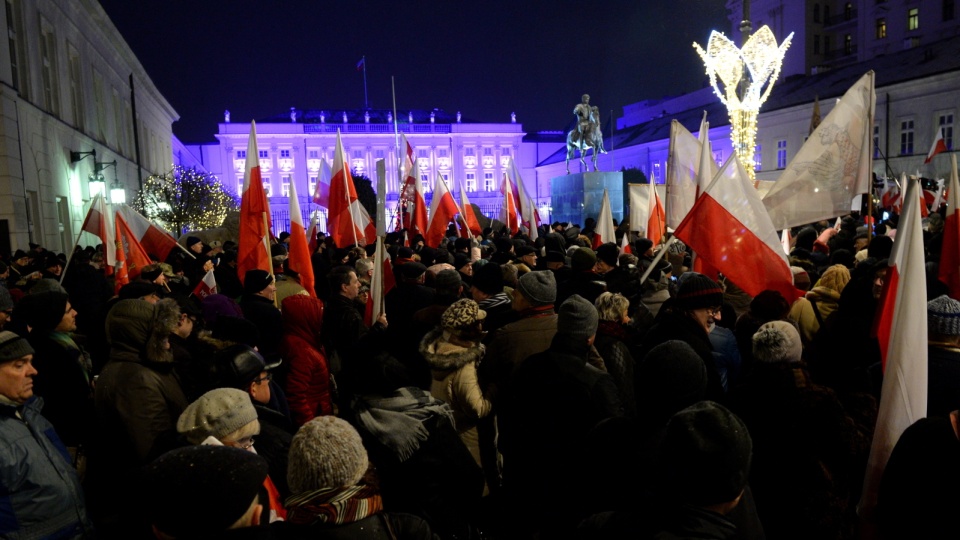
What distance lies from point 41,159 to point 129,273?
9.39 m

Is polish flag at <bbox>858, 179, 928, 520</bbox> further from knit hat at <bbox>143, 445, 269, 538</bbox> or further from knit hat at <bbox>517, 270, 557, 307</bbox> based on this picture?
knit hat at <bbox>143, 445, 269, 538</bbox>

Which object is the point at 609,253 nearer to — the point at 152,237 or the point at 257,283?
the point at 257,283

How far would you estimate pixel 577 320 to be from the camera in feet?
10.3

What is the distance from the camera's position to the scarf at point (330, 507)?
6.15 ft

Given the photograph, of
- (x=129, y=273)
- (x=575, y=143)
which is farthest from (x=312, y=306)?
(x=575, y=143)

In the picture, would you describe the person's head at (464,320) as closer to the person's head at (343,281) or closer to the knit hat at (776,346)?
the knit hat at (776,346)

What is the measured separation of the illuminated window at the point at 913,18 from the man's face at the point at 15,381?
2017 inches

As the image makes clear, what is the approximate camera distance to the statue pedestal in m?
23.4

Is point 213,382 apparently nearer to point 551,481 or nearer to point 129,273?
point 551,481

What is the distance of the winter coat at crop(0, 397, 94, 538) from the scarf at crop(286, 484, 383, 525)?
120cm

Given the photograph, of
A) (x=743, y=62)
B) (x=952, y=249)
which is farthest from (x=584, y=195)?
(x=952, y=249)

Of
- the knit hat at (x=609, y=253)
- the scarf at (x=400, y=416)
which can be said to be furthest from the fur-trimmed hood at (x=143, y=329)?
the knit hat at (x=609, y=253)

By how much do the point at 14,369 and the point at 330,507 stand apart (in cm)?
159

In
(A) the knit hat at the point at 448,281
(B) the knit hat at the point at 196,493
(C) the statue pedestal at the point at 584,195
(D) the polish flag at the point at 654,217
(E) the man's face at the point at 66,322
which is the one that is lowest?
(B) the knit hat at the point at 196,493
